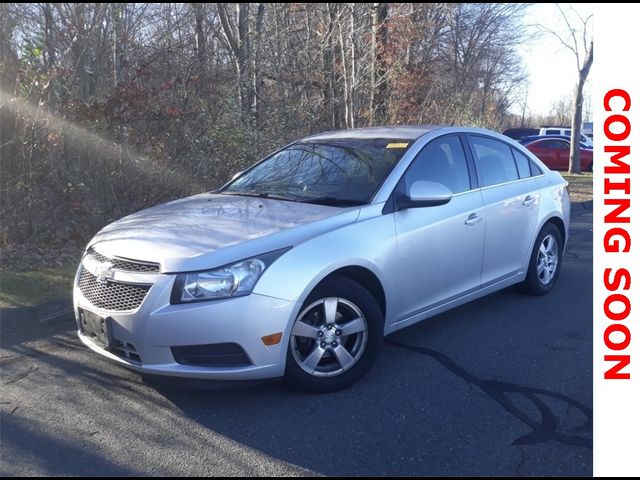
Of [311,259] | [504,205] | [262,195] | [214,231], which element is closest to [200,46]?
[262,195]

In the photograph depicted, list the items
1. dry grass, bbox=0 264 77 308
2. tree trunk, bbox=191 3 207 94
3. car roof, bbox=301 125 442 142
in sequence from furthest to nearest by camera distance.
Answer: tree trunk, bbox=191 3 207 94
dry grass, bbox=0 264 77 308
car roof, bbox=301 125 442 142

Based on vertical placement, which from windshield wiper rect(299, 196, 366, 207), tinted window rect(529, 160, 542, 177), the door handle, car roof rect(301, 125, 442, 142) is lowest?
the door handle

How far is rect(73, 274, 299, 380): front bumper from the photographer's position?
12.1 ft

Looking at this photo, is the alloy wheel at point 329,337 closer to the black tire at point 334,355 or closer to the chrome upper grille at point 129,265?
the black tire at point 334,355

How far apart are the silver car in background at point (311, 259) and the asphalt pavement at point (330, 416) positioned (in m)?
0.28

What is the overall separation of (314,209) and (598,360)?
7.59 feet

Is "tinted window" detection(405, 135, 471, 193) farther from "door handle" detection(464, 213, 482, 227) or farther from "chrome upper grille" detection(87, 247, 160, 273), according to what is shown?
"chrome upper grille" detection(87, 247, 160, 273)

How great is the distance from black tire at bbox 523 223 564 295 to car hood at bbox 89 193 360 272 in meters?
2.53

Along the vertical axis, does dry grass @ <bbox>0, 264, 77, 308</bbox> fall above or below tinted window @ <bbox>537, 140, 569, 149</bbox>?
below

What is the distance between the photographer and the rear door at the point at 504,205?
5.50 meters

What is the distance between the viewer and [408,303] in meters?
4.71

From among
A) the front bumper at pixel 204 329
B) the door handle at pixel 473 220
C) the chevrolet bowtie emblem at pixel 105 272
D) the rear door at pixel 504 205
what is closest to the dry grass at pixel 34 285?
the chevrolet bowtie emblem at pixel 105 272

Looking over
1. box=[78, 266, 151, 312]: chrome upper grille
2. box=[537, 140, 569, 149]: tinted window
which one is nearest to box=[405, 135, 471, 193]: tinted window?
box=[78, 266, 151, 312]: chrome upper grille

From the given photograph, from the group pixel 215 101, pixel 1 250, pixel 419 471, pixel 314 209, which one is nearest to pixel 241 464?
pixel 419 471
